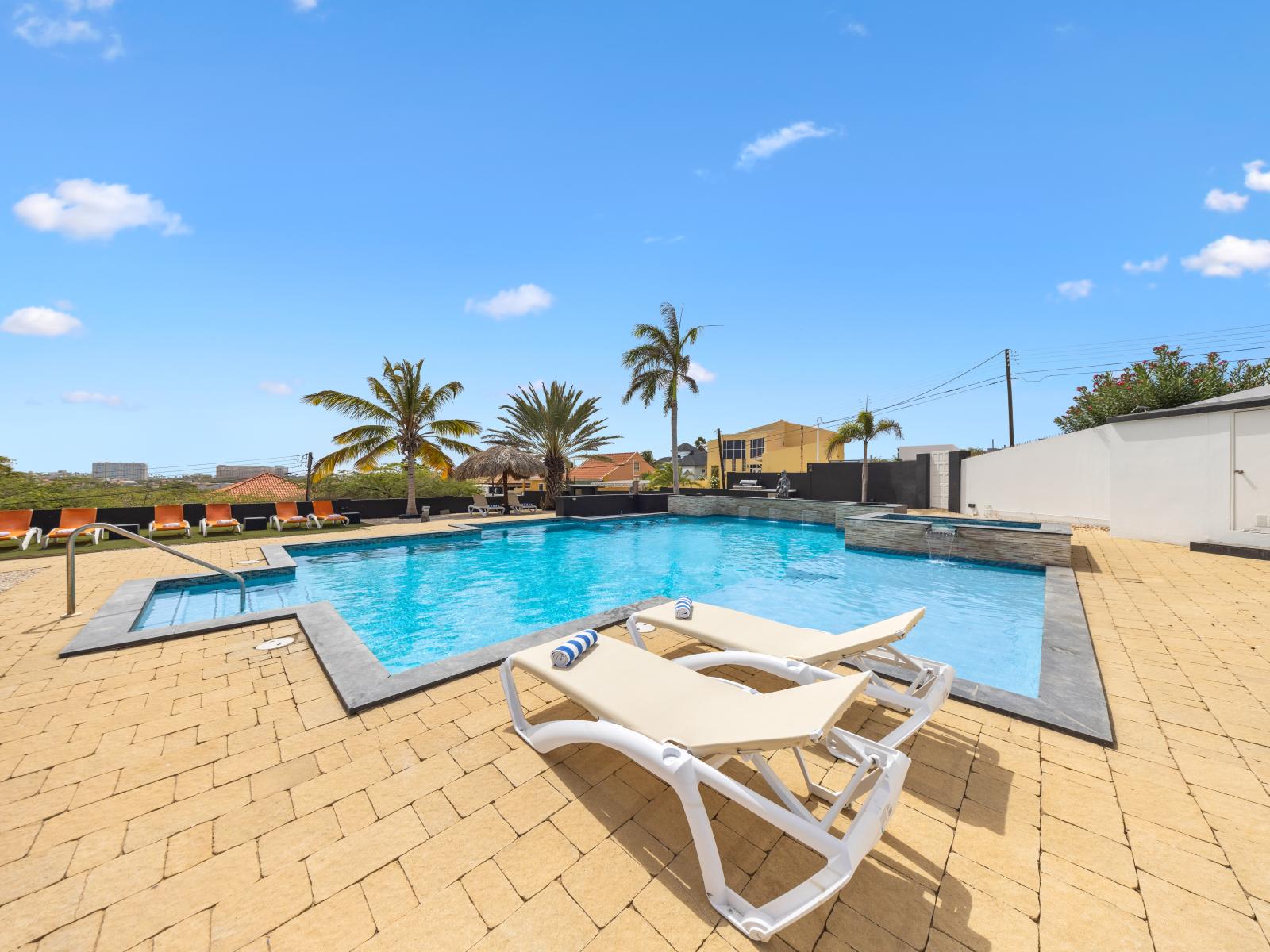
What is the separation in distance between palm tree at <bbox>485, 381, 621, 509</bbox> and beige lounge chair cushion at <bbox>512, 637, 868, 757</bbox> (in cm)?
1832

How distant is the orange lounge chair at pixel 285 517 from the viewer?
550 inches

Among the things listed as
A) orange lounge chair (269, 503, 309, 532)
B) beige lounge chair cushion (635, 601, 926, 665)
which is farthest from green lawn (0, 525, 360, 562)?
beige lounge chair cushion (635, 601, 926, 665)

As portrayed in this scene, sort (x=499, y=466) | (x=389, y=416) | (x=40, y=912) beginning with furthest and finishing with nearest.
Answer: (x=499, y=466) < (x=389, y=416) < (x=40, y=912)

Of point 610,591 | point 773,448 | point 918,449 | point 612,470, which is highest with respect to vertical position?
point 773,448

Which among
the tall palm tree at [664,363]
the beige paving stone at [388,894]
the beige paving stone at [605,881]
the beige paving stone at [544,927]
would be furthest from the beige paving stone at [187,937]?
the tall palm tree at [664,363]

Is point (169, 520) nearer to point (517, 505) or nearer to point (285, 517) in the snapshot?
point (285, 517)

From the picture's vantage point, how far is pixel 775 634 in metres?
3.53

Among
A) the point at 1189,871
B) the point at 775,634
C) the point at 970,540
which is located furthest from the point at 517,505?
the point at 1189,871

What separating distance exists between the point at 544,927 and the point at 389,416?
1891 cm

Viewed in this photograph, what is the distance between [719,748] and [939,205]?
643 inches

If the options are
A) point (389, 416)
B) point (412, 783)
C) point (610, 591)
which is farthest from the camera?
point (389, 416)

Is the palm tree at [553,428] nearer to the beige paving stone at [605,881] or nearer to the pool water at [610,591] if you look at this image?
the pool water at [610,591]

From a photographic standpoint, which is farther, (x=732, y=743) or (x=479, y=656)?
(x=479, y=656)

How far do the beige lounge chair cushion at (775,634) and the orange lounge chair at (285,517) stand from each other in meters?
14.4
